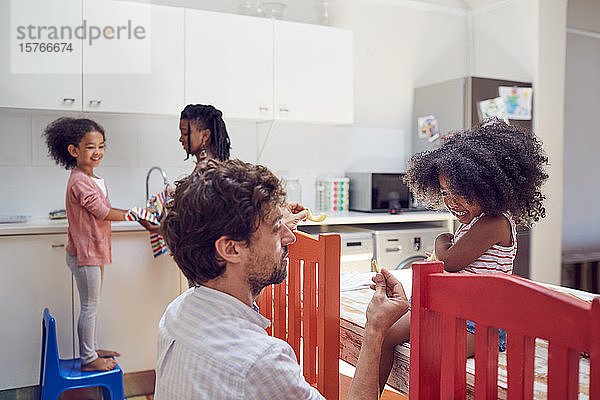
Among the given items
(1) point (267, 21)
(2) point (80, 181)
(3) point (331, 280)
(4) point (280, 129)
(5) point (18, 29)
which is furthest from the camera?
(4) point (280, 129)

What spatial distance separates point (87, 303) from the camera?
2.82 meters

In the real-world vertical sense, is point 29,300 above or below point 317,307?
below

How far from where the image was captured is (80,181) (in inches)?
110

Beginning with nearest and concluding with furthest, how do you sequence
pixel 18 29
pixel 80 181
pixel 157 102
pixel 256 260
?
pixel 256 260, pixel 80 181, pixel 18 29, pixel 157 102

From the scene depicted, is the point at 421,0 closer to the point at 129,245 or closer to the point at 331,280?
the point at 129,245

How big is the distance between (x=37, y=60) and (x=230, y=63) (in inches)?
40.7

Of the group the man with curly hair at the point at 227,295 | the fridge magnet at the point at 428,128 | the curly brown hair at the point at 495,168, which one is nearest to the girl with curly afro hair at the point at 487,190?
the curly brown hair at the point at 495,168

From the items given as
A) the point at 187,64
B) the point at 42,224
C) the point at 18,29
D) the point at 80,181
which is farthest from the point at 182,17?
the point at 42,224

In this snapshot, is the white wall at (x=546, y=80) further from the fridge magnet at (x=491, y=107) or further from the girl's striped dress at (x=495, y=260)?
the girl's striped dress at (x=495, y=260)

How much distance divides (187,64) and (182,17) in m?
0.27

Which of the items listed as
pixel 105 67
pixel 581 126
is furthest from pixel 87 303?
pixel 581 126

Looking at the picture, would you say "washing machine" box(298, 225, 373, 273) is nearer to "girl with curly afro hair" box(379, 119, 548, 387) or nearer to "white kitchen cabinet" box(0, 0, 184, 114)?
"white kitchen cabinet" box(0, 0, 184, 114)

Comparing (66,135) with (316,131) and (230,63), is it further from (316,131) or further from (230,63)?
(316,131)

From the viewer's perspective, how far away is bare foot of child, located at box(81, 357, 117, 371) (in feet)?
9.12
